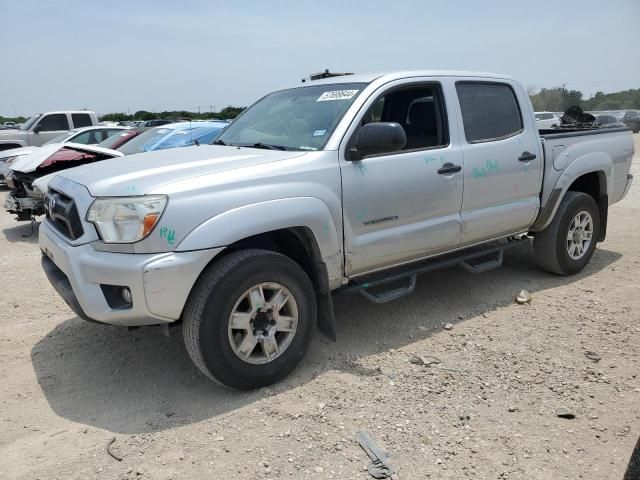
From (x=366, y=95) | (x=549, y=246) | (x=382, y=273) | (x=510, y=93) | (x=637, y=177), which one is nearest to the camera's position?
(x=366, y=95)

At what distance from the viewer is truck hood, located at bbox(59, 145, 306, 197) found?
3.00m

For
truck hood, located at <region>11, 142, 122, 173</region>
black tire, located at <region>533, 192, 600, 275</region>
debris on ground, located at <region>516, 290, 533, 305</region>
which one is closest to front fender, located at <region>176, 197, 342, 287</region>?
debris on ground, located at <region>516, 290, 533, 305</region>

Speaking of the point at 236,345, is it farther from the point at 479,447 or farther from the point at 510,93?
the point at 510,93

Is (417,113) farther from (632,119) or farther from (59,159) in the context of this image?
(632,119)

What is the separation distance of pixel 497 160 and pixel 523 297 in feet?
4.10

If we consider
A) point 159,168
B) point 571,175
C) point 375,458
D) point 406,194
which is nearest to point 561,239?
point 571,175

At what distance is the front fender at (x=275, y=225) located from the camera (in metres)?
2.93

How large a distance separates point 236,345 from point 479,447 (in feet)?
4.69

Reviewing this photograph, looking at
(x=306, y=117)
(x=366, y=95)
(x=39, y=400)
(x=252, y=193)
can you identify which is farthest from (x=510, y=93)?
(x=39, y=400)

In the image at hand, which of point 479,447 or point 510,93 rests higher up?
point 510,93

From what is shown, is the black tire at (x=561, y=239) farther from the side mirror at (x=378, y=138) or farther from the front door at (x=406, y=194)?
the side mirror at (x=378, y=138)

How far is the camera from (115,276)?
9.41 ft

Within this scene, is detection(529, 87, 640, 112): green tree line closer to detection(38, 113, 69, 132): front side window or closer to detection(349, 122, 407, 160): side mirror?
detection(38, 113, 69, 132): front side window

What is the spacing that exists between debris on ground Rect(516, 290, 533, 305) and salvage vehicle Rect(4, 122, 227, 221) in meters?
4.24
